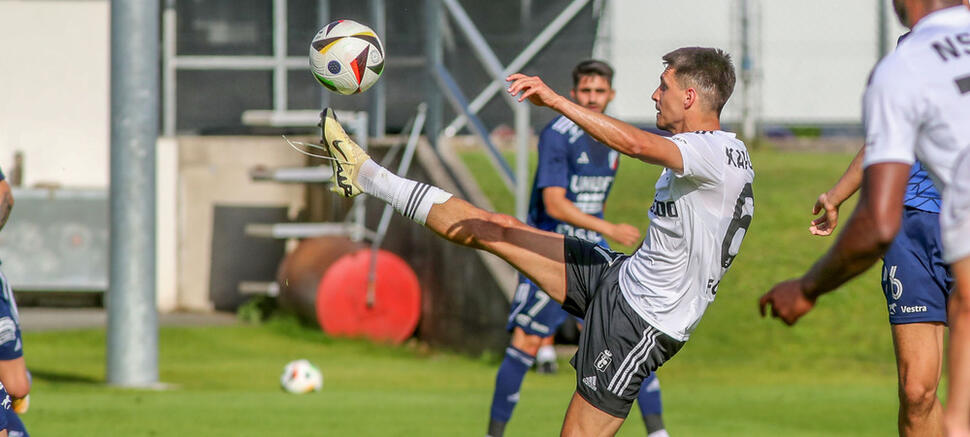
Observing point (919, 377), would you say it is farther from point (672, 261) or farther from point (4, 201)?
point (4, 201)

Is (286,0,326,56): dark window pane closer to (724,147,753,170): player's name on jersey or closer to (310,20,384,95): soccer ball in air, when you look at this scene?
(310,20,384,95): soccer ball in air

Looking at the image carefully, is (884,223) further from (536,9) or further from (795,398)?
(536,9)

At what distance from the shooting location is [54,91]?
20.5m

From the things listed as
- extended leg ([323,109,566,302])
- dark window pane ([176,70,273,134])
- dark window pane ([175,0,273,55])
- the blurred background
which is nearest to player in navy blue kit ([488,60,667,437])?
extended leg ([323,109,566,302])

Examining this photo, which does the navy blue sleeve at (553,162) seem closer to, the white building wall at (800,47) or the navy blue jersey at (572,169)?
the navy blue jersey at (572,169)

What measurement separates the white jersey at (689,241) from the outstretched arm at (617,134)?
1.10 ft

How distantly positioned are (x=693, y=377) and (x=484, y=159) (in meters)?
7.33

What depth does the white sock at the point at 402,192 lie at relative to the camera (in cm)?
608

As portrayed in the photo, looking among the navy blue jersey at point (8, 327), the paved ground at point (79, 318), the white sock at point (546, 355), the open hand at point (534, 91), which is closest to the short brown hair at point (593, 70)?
the open hand at point (534, 91)

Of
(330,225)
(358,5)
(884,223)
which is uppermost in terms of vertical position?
(358,5)

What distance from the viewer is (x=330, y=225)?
1789cm

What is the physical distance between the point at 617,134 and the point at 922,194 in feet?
5.93

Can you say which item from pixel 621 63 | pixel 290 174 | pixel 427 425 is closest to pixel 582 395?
pixel 427 425

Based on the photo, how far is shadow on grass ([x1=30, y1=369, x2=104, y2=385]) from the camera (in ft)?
40.3
